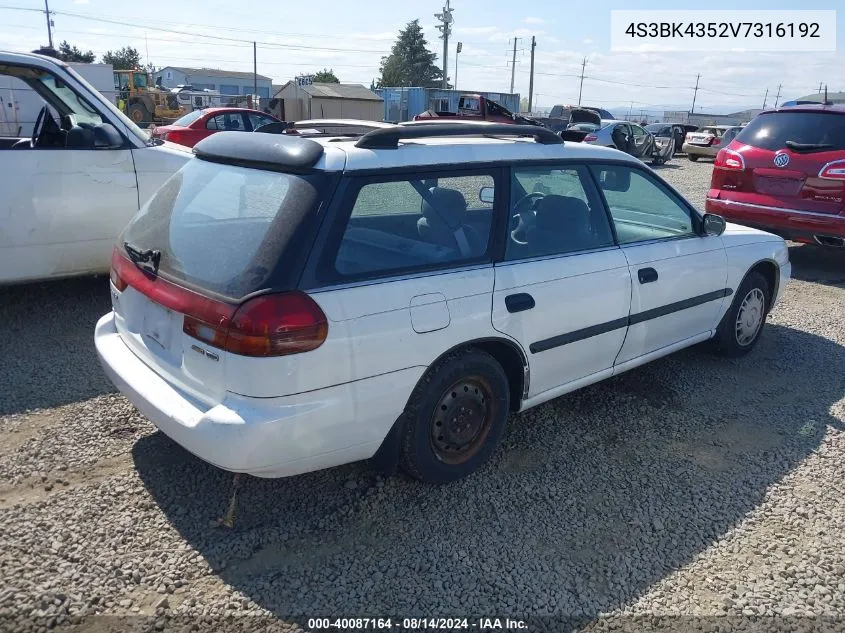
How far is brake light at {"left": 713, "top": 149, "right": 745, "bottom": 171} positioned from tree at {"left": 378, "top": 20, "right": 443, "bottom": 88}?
76901 mm

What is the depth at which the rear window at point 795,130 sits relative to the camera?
7.17 m

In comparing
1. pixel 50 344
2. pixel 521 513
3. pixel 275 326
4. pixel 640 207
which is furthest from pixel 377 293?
pixel 50 344

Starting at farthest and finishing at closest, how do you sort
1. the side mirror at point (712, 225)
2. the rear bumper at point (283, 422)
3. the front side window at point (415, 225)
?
the side mirror at point (712, 225) < the front side window at point (415, 225) < the rear bumper at point (283, 422)

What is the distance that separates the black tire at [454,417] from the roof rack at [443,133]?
100 centimetres

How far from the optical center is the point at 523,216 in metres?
3.46

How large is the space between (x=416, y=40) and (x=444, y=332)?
279ft

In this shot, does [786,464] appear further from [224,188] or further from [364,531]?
[224,188]

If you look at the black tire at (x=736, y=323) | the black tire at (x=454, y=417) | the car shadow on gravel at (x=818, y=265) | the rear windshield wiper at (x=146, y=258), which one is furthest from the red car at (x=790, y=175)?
the rear windshield wiper at (x=146, y=258)

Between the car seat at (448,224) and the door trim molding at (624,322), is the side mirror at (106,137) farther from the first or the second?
the door trim molding at (624,322)

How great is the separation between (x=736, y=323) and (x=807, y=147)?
3.44m

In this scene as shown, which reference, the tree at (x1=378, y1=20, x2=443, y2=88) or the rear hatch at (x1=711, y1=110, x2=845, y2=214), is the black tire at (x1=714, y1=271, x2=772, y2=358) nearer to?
the rear hatch at (x1=711, y1=110, x2=845, y2=214)

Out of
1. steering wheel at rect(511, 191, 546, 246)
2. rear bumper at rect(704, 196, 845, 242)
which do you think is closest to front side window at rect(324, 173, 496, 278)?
steering wheel at rect(511, 191, 546, 246)

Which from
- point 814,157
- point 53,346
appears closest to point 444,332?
point 53,346

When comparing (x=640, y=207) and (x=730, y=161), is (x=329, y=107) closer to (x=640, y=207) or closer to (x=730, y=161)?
(x=730, y=161)
